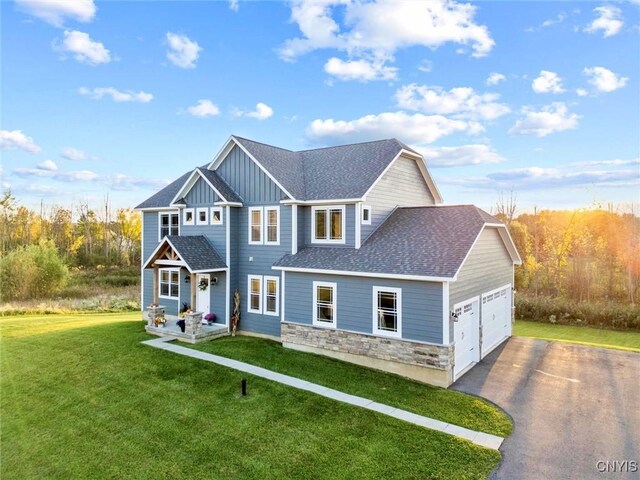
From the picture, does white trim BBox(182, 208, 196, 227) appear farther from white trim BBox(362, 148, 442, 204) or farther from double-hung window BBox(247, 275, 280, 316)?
white trim BBox(362, 148, 442, 204)

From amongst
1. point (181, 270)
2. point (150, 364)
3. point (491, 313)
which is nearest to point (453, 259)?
point (491, 313)

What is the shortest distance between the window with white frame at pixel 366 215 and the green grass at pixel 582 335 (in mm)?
11164

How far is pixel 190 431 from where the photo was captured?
9.00 m

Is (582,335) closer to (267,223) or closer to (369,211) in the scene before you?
(369,211)

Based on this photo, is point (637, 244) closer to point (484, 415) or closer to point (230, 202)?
point (484, 415)

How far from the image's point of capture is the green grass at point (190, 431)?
7.62 m

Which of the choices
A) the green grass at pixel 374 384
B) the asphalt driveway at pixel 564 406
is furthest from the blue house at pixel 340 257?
the asphalt driveway at pixel 564 406

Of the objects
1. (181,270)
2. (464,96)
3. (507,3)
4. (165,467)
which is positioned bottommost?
(165,467)

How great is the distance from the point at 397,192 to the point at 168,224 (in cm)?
1169

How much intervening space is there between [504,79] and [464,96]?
6.36 feet

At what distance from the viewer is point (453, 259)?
1188cm

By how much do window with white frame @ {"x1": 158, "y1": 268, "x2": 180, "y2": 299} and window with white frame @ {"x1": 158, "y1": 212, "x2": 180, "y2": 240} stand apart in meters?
1.90

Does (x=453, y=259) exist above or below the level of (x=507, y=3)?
below

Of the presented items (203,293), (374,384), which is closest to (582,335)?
(374,384)
